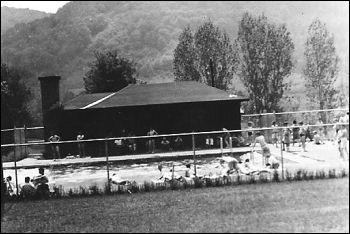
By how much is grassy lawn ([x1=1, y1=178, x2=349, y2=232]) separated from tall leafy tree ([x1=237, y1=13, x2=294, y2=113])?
3872cm

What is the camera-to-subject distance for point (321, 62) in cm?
5056

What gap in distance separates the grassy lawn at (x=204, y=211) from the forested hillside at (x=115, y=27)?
71.4ft

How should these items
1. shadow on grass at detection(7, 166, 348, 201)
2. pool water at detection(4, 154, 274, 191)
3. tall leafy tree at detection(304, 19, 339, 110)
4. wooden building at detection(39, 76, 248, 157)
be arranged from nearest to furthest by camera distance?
1. shadow on grass at detection(7, 166, 348, 201)
2. pool water at detection(4, 154, 274, 191)
3. wooden building at detection(39, 76, 248, 157)
4. tall leafy tree at detection(304, 19, 339, 110)

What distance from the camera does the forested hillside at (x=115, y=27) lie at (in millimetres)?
61156

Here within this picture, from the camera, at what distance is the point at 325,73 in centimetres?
5159

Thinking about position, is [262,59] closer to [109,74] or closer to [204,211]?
[109,74]

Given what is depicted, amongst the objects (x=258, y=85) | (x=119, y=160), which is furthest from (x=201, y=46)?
(x=119, y=160)

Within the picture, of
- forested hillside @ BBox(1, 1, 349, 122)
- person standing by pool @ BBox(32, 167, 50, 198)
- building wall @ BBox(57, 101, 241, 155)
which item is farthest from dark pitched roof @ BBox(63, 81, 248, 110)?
person standing by pool @ BBox(32, 167, 50, 198)

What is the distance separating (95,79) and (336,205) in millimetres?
55065

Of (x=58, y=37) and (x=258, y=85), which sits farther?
(x=58, y=37)

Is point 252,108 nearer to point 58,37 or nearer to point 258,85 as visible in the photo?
point 258,85

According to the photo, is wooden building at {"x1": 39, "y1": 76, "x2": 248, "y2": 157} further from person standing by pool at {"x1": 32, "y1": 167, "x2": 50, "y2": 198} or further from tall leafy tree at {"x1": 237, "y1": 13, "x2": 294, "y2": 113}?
tall leafy tree at {"x1": 237, "y1": 13, "x2": 294, "y2": 113}

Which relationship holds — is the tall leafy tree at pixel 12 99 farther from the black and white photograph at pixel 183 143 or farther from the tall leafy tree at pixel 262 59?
the tall leafy tree at pixel 262 59

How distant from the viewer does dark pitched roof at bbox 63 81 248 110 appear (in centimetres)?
2936
